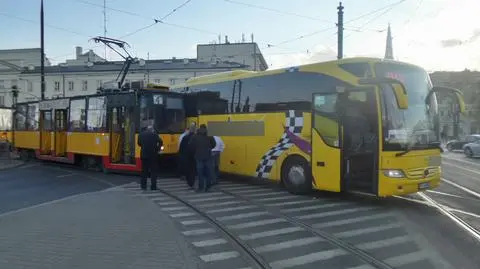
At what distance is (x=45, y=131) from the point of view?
22547 mm

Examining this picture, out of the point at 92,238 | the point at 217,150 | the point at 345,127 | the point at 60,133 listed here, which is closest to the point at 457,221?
the point at 345,127

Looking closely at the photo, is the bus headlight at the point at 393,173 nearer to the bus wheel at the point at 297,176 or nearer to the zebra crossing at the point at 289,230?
the zebra crossing at the point at 289,230

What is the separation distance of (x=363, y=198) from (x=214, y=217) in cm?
449

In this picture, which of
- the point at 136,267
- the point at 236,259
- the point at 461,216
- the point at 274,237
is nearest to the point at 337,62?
the point at 461,216

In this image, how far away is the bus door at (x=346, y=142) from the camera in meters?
10.7

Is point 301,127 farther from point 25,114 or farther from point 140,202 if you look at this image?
point 25,114

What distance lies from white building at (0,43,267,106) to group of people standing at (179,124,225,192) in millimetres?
59951

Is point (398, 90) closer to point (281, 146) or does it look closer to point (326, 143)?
point (326, 143)

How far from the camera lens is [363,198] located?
1210cm

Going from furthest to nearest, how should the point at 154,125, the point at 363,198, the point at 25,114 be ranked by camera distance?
the point at 25,114, the point at 154,125, the point at 363,198

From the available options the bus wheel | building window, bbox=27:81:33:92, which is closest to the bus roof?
the bus wheel

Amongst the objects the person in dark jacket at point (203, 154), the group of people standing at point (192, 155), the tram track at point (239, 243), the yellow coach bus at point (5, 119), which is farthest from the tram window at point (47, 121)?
the tram track at point (239, 243)

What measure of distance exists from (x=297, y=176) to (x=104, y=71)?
238 feet

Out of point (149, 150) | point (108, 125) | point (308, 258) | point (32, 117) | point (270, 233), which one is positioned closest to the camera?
point (308, 258)
